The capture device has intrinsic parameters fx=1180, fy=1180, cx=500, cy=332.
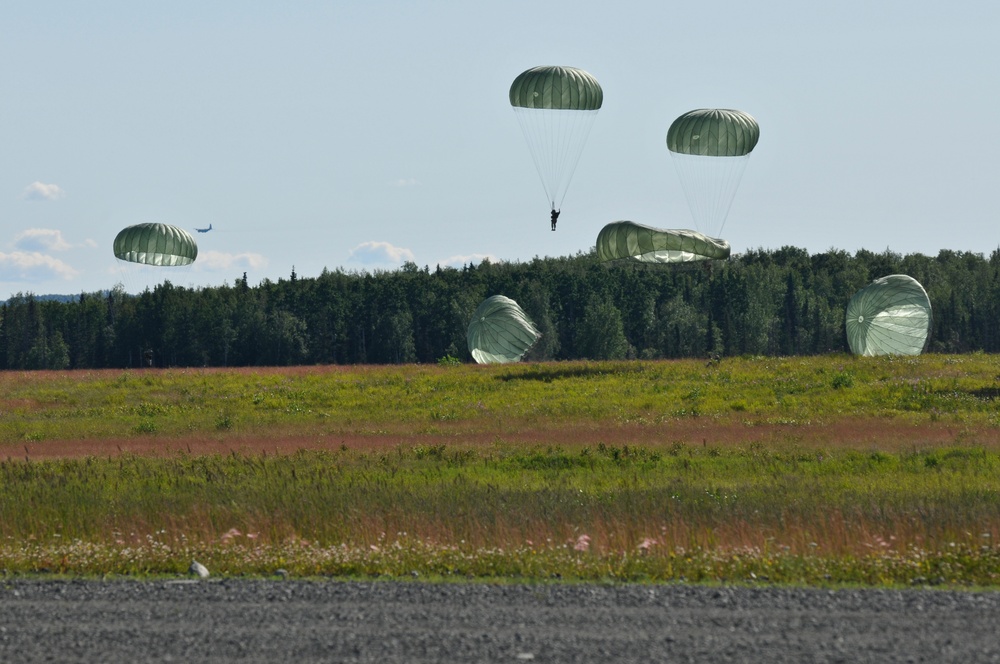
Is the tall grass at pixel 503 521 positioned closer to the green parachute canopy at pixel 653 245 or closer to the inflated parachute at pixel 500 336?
the green parachute canopy at pixel 653 245

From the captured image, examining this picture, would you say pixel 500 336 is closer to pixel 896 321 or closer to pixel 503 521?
pixel 896 321

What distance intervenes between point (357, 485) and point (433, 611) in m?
9.29

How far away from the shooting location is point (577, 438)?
31594 millimetres

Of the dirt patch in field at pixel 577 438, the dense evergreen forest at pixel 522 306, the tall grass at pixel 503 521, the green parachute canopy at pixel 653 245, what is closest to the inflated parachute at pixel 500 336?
the green parachute canopy at pixel 653 245

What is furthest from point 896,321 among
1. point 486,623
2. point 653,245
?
point 486,623

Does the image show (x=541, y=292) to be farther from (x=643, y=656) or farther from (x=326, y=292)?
(x=643, y=656)

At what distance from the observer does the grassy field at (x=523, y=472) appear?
14.5m

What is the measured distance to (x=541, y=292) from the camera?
419ft

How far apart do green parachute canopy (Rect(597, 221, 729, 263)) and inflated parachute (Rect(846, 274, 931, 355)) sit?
934cm

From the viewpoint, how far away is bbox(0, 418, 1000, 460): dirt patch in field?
29.7 metres

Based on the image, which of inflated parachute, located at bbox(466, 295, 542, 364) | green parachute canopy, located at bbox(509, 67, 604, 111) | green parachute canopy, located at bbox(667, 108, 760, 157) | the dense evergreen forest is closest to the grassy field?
green parachute canopy, located at bbox(667, 108, 760, 157)

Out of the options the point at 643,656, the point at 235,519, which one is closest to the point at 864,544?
the point at 643,656

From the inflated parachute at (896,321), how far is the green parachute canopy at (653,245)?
934 cm

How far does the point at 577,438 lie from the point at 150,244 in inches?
1505
